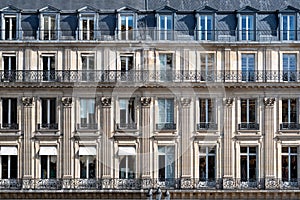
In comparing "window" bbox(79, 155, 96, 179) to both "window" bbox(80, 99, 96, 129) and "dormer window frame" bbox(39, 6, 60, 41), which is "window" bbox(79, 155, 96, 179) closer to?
"window" bbox(80, 99, 96, 129)

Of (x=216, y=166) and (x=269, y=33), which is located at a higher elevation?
(x=269, y=33)

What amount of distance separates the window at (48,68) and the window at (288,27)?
13.1m

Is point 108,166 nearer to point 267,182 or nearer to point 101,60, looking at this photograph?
point 101,60

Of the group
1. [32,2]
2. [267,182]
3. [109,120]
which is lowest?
[267,182]

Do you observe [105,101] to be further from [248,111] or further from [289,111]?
[289,111]

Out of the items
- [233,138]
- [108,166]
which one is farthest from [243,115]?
[108,166]

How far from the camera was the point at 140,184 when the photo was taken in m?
46.7

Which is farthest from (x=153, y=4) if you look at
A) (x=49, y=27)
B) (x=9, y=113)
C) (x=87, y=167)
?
(x=9, y=113)

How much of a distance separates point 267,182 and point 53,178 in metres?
12.0

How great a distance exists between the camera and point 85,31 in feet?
155

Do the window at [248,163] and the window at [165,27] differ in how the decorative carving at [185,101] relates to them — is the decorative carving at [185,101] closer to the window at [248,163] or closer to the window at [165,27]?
the window at [165,27]

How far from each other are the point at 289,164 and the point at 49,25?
15.7m

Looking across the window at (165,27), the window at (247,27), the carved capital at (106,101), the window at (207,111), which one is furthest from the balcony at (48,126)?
the window at (247,27)

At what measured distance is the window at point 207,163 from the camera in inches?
1857
